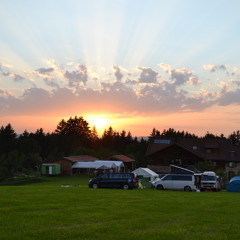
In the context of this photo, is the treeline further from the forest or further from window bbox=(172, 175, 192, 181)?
window bbox=(172, 175, 192, 181)

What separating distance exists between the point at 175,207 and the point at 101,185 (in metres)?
16.7

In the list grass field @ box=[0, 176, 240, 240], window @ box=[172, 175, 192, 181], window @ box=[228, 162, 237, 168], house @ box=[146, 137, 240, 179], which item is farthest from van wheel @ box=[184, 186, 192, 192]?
window @ box=[228, 162, 237, 168]

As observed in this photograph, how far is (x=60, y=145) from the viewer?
130 m

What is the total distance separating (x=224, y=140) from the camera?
258 feet

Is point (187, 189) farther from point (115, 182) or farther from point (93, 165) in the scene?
point (93, 165)

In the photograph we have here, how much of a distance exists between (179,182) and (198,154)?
42450 millimetres

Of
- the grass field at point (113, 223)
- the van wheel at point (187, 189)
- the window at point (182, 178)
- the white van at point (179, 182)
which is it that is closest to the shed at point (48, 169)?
the white van at point (179, 182)

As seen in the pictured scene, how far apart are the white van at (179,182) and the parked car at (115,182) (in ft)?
10.7

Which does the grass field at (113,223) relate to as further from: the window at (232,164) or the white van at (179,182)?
the window at (232,164)

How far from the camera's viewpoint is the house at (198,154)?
242ft

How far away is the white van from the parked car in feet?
10.7

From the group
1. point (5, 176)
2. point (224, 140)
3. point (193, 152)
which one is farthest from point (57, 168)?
point (224, 140)

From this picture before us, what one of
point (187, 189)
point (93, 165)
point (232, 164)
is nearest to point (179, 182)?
point (187, 189)

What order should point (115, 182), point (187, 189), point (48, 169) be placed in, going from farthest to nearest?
point (48, 169)
point (187, 189)
point (115, 182)
